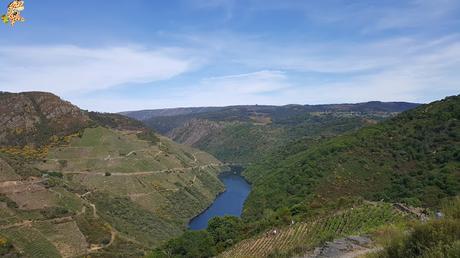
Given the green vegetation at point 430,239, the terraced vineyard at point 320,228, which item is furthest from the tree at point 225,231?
the green vegetation at point 430,239

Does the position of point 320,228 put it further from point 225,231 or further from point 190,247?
point 225,231

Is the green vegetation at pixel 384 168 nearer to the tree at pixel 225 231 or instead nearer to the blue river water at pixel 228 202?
the tree at pixel 225 231

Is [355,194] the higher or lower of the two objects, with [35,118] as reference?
lower

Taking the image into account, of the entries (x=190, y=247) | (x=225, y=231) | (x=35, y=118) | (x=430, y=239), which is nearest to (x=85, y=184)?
(x=35, y=118)

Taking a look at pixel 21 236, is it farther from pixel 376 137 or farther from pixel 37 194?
pixel 376 137

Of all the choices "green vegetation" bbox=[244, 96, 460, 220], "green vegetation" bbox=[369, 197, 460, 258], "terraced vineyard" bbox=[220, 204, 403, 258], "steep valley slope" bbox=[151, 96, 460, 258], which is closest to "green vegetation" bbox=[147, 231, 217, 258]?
"steep valley slope" bbox=[151, 96, 460, 258]

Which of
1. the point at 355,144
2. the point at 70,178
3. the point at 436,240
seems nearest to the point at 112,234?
the point at 70,178

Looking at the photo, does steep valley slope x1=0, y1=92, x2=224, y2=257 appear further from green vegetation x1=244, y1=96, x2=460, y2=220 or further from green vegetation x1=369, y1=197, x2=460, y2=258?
green vegetation x1=369, y1=197, x2=460, y2=258
